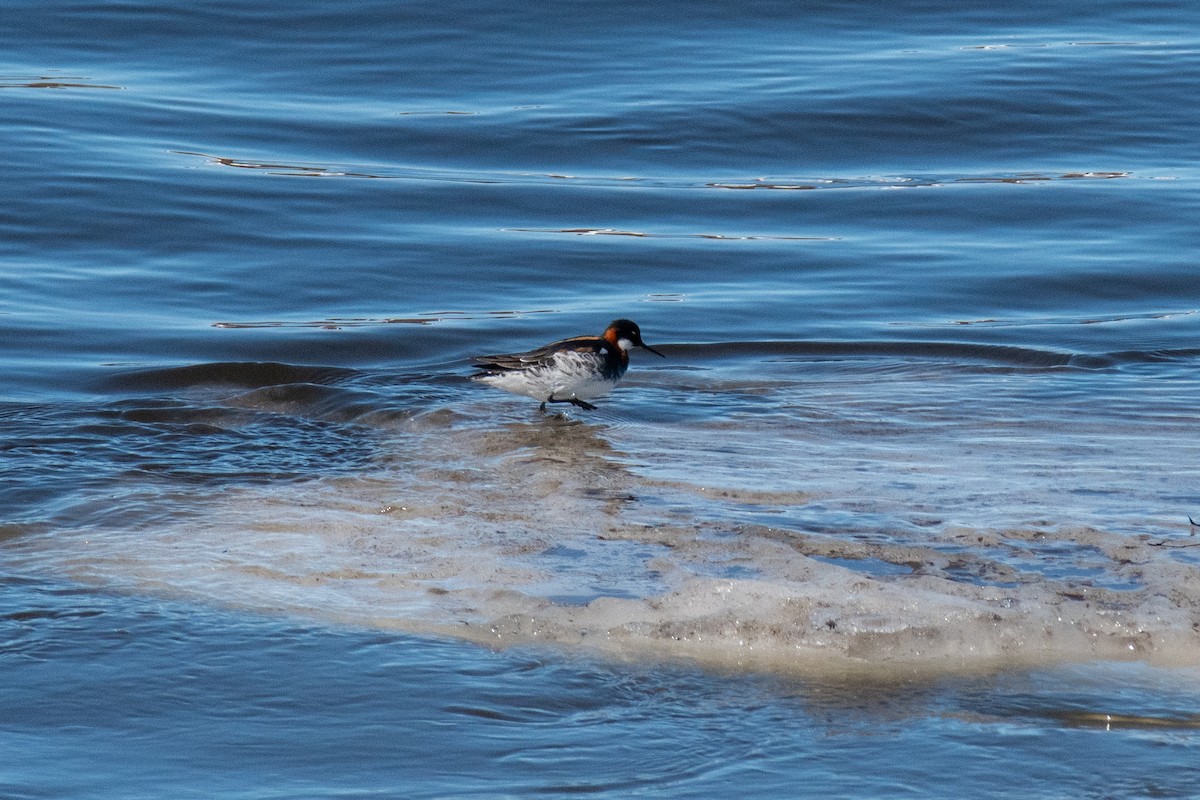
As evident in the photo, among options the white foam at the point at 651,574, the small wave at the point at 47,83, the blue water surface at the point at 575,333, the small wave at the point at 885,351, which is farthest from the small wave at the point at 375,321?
the small wave at the point at 47,83

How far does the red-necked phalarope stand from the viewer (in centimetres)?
752

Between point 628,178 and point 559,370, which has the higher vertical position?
point 628,178

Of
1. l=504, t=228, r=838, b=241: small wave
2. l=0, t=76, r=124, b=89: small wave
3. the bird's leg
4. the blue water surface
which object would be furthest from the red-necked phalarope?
l=0, t=76, r=124, b=89: small wave

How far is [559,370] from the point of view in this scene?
7516mm

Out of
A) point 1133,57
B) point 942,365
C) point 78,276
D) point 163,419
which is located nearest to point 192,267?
point 78,276

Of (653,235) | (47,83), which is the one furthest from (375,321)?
(47,83)

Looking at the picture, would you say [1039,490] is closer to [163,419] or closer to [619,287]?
[163,419]

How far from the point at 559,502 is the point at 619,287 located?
4.50 m

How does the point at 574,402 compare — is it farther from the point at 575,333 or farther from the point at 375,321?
the point at 375,321

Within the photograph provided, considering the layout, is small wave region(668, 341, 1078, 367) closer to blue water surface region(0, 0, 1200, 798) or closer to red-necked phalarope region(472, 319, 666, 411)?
blue water surface region(0, 0, 1200, 798)

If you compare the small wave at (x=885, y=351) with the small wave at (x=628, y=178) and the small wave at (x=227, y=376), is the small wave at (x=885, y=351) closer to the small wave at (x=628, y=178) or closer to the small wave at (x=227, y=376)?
the small wave at (x=227, y=376)

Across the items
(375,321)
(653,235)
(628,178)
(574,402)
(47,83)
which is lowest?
(574,402)

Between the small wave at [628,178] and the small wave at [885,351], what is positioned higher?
the small wave at [628,178]

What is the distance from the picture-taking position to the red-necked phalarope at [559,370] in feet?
24.7
